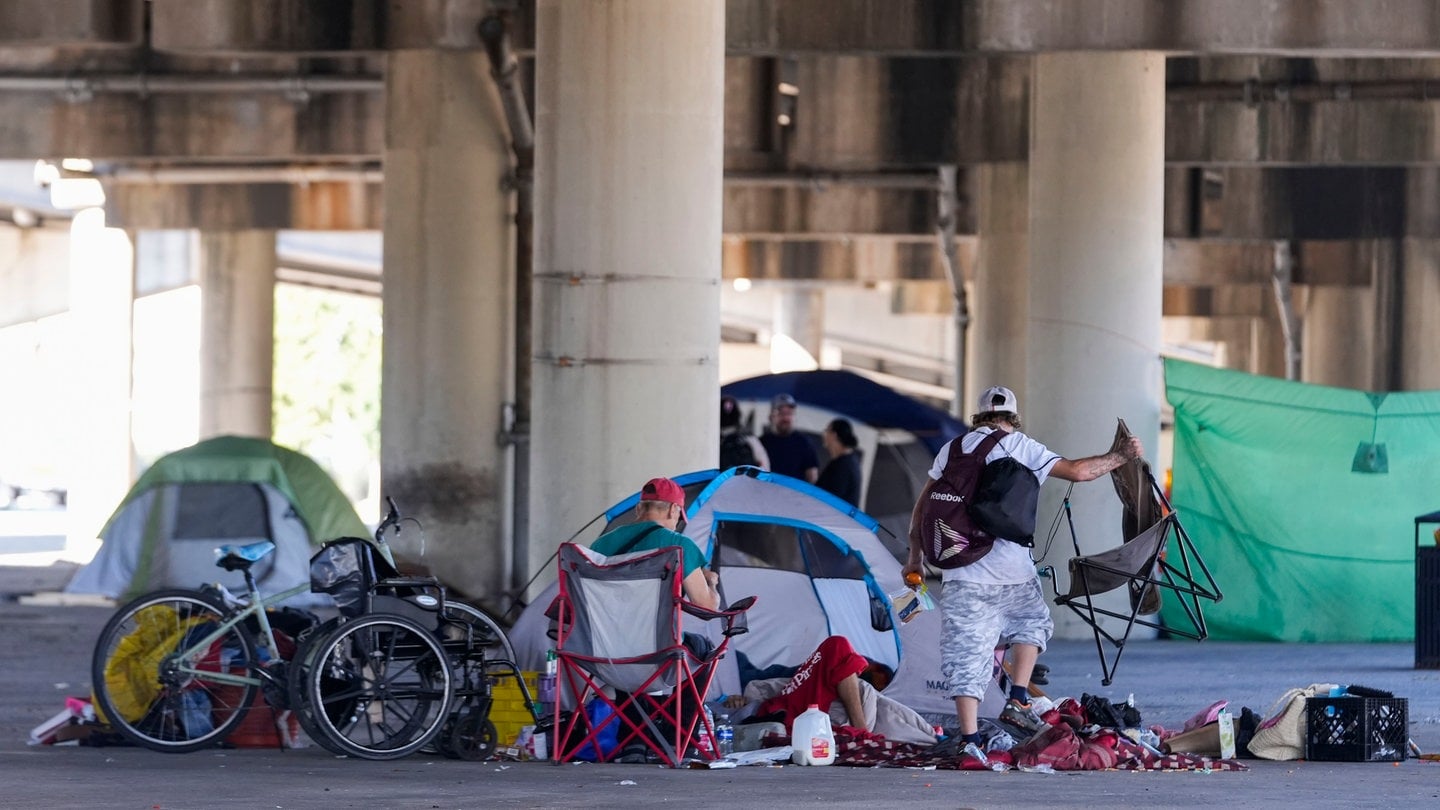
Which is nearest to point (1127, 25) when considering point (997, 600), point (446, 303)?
point (446, 303)

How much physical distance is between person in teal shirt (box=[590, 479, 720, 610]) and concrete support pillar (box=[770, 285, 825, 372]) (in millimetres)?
35227

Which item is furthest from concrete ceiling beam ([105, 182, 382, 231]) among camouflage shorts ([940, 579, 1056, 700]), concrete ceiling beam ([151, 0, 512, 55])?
camouflage shorts ([940, 579, 1056, 700])

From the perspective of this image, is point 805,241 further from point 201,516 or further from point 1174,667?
point 1174,667

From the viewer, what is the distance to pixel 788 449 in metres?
17.7

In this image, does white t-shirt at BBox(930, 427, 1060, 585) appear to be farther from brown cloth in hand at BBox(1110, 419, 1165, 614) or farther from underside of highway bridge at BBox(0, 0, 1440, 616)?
underside of highway bridge at BBox(0, 0, 1440, 616)

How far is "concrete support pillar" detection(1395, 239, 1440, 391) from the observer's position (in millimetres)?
30578

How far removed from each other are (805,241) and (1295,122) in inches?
567

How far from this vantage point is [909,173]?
29.4 meters

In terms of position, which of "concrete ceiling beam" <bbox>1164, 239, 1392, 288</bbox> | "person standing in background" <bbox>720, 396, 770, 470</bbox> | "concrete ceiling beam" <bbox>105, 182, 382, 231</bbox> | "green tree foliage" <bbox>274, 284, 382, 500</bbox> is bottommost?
"green tree foliage" <bbox>274, 284, 382, 500</bbox>

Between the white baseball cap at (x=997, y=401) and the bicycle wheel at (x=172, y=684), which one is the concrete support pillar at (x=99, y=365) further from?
the white baseball cap at (x=997, y=401)

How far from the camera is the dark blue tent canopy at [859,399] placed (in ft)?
81.0

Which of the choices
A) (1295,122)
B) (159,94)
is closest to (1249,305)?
(1295,122)

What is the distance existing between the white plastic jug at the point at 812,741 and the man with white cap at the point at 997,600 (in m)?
0.63

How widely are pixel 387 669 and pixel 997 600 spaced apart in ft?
9.74
